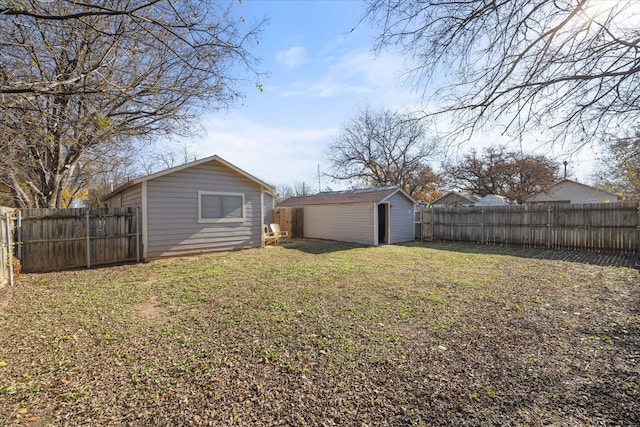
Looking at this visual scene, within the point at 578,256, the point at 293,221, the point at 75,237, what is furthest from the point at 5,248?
the point at 578,256

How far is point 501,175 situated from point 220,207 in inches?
1083

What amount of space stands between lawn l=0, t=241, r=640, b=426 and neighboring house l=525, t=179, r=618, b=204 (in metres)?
24.6

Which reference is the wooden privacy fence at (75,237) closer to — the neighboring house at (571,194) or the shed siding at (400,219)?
the shed siding at (400,219)

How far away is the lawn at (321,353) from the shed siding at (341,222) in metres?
6.87

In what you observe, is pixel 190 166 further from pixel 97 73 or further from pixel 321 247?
pixel 321 247

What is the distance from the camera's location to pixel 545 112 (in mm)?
3443

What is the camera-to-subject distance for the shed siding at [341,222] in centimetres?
Result: 1289

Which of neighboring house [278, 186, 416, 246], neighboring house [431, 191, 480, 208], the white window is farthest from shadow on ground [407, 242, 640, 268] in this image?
neighboring house [431, 191, 480, 208]

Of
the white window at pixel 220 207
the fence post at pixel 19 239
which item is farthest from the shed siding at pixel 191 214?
the fence post at pixel 19 239

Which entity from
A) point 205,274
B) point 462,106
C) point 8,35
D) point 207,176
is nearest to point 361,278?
point 205,274

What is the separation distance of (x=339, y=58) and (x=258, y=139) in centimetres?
955

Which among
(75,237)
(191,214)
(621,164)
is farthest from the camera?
(191,214)

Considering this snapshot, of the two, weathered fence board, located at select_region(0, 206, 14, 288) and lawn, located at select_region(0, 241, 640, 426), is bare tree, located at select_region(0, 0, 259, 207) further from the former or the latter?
lawn, located at select_region(0, 241, 640, 426)

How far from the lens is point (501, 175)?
2753cm
